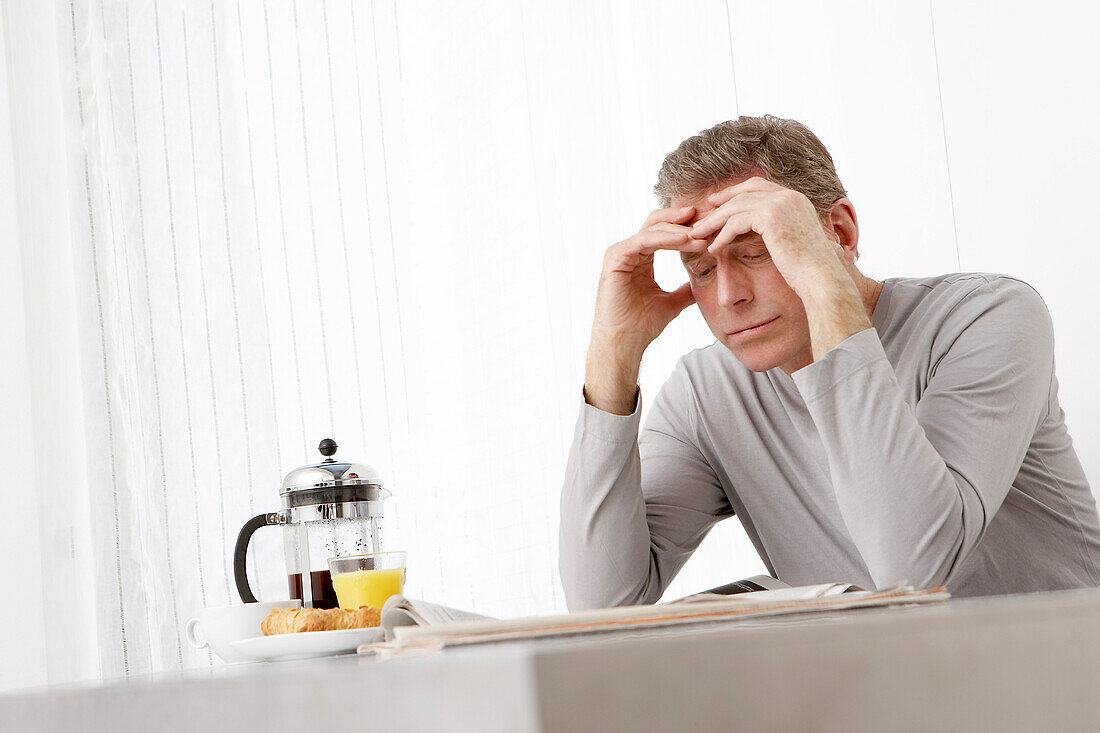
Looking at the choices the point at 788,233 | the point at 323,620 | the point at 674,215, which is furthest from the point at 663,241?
the point at 323,620

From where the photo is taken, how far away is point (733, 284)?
1.20 metres

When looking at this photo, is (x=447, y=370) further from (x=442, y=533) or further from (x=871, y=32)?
(x=871, y=32)

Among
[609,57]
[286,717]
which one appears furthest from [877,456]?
[609,57]

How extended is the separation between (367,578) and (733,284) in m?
0.55

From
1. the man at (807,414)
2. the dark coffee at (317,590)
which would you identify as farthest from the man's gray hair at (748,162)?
the dark coffee at (317,590)

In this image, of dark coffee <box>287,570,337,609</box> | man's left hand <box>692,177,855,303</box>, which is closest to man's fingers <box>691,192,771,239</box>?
man's left hand <box>692,177,855,303</box>

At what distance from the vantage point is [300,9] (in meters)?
2.22

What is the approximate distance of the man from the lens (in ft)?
3.21

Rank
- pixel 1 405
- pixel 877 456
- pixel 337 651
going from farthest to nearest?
pixel 1 405, pixel 877 456, pixel 337 651

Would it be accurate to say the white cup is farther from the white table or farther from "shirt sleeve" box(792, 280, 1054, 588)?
the white table

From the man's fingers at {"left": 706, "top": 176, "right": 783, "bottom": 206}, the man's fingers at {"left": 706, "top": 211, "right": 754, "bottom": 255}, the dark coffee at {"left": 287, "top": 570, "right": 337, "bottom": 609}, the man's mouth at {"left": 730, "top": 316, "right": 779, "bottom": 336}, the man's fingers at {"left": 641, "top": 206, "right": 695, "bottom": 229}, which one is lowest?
the dark coffee at {"left": 287, "top": 570, "right": 337, "bottom": 609}

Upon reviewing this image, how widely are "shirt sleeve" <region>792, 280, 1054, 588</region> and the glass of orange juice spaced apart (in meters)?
0.44

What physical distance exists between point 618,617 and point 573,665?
0.14 metres

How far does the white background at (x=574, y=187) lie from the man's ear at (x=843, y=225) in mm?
446
